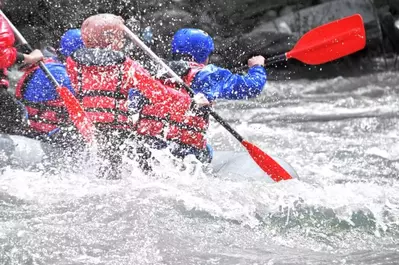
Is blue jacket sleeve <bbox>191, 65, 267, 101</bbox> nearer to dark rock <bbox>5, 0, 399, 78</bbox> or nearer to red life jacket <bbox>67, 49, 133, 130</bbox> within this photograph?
red life jacket <bbox>67, 49, 133, 130</bbox>

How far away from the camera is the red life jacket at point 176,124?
15.1 feet

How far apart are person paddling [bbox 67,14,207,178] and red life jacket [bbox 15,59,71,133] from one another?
15.3 inches

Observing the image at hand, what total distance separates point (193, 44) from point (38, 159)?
1.23 meters

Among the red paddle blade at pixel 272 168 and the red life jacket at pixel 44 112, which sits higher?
the red life jacket at pixel 44 112

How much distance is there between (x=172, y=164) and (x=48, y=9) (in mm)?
5950

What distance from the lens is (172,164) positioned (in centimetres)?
471

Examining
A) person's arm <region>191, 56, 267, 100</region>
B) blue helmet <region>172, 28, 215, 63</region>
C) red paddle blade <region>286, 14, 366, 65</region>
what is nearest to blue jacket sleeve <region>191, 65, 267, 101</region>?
person's arm <region>191, 56, 267, 100</region>

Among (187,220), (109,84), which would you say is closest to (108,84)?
(109,84)

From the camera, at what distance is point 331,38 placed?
5723 mm

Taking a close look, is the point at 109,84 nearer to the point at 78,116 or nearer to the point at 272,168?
the point at 78,116

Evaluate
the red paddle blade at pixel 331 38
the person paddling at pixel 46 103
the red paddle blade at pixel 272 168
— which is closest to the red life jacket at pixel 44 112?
the person paddling at pixel 46 103

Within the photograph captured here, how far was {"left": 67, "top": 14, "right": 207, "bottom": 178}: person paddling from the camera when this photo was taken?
4.44 m

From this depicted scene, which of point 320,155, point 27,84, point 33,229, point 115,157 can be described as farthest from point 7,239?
point 320,155

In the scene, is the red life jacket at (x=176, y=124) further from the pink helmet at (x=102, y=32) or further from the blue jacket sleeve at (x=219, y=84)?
the pink helmet at (x=102, y=32)
